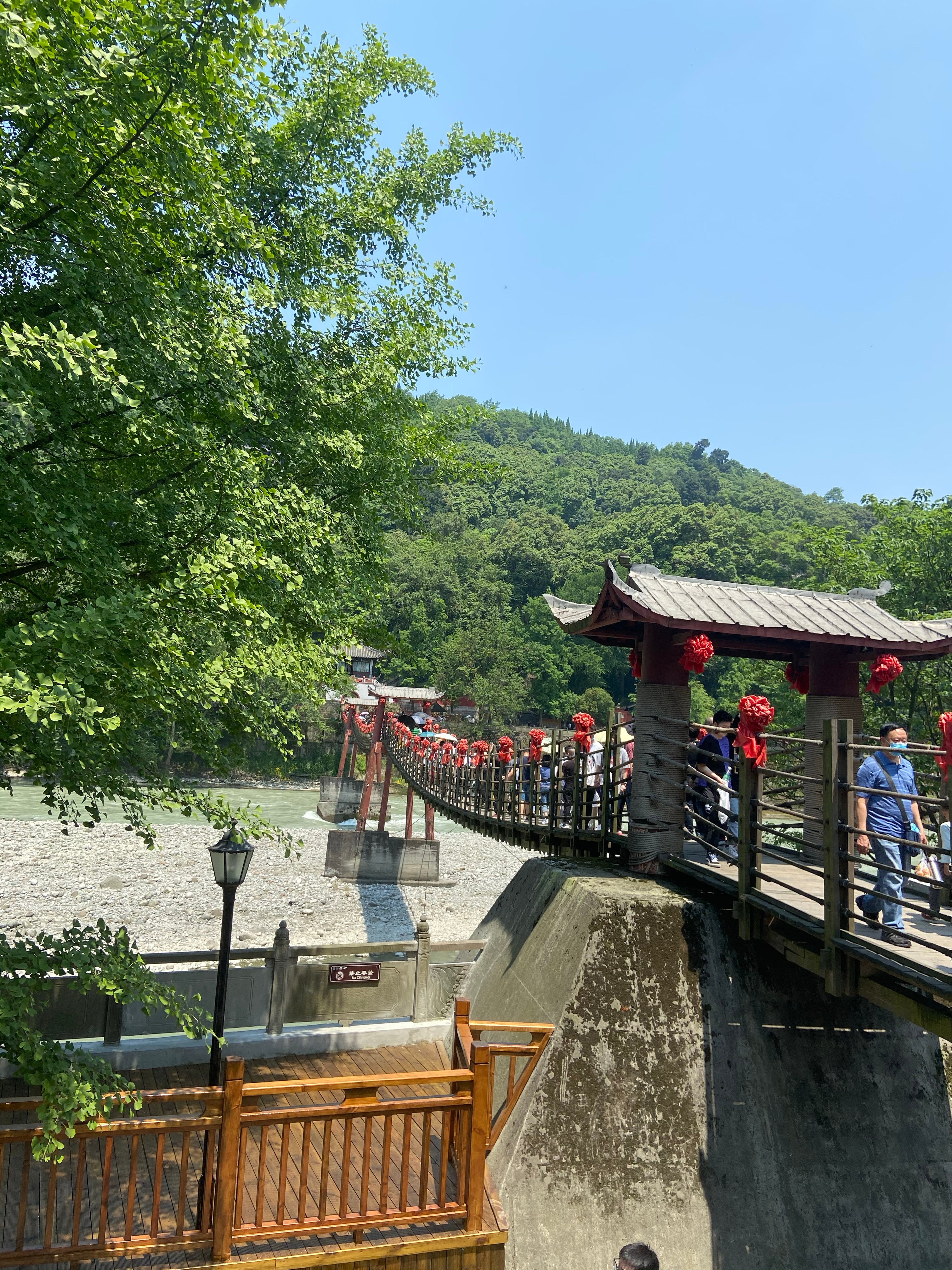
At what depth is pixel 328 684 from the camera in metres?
9.98

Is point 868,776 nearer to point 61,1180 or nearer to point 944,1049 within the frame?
point 944,1049

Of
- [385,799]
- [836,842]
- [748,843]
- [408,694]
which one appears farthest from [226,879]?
[408,694]

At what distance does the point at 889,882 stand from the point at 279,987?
5499 mm

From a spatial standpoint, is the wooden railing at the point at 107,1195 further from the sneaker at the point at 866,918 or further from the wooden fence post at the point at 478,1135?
the sneaker at the point at 866,918

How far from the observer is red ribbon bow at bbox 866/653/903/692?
602cm

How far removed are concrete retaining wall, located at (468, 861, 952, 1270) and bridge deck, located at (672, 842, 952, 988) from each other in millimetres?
360

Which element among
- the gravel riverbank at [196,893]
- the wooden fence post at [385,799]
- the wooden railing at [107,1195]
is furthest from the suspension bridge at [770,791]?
the wooden fence post at [385,799]

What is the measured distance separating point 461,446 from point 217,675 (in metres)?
7.86

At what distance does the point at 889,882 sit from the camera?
170 inches

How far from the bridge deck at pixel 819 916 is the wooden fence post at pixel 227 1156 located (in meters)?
3.10

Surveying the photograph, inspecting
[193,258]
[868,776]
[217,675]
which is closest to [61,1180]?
[217,675]

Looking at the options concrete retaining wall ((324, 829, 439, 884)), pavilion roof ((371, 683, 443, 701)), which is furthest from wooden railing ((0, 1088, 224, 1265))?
pavilion roof ((371, 683, 443, 701))

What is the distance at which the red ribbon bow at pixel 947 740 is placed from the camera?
141 inches

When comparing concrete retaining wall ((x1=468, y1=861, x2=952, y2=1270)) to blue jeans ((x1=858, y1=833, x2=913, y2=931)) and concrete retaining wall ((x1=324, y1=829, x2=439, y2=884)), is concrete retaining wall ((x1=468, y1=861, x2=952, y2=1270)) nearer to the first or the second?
blue jeans ((x1=858, y1=833, x2=913, y2=931))
